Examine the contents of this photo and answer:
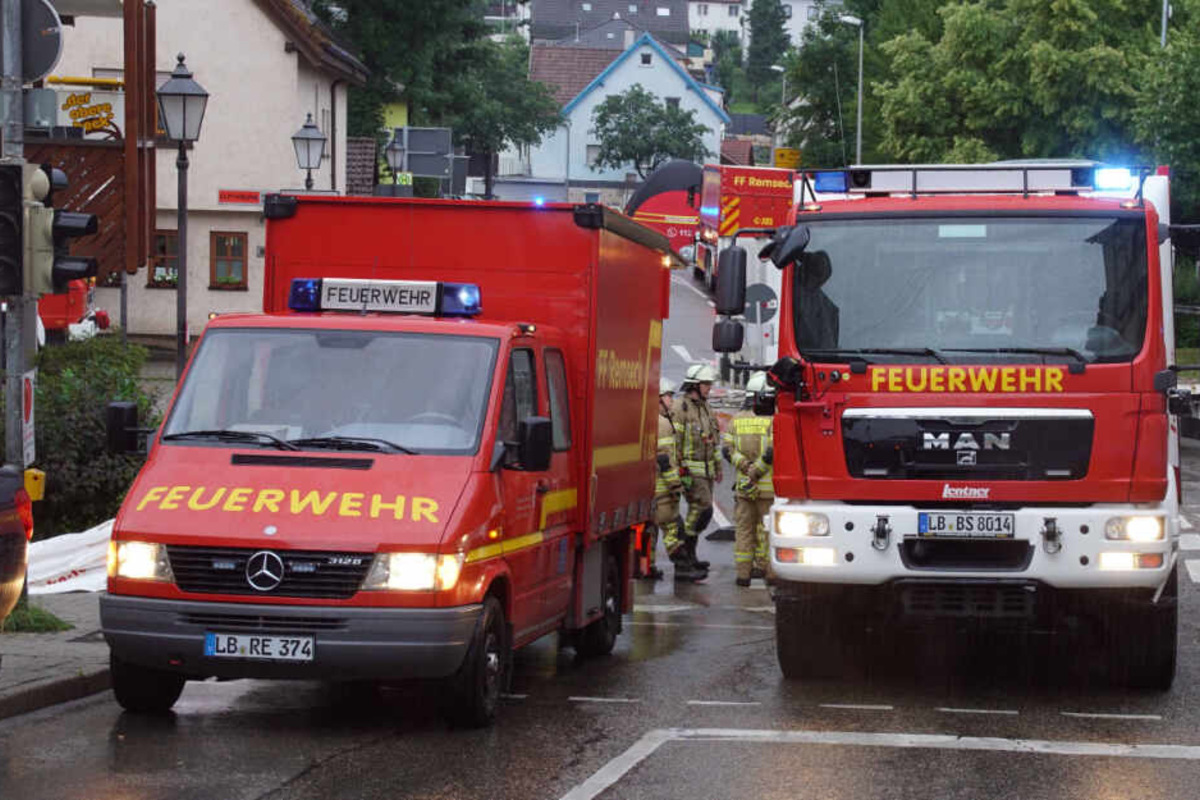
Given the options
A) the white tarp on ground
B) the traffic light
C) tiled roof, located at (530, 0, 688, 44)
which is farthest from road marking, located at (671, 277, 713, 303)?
tiled roof, located at (530, 0, 688, 44)

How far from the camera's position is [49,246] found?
11.9 metres

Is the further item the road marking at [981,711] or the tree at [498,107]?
the tree at [498,107]

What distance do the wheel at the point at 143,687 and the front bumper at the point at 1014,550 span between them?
3385mm

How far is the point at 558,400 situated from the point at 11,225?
3258mm

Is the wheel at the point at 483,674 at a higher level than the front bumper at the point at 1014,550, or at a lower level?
lower

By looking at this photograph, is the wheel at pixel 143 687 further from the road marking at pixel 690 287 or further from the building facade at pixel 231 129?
the road marking at pixel 690 287

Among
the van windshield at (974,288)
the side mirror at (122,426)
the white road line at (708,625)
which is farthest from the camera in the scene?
the white road line at (708,625)

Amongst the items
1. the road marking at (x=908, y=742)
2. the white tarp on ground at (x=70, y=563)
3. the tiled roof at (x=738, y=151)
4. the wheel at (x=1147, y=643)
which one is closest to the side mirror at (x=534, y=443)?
the road marking at (x=908, y=742)

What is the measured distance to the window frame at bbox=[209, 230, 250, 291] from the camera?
47969mm

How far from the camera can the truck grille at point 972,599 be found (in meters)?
11.2

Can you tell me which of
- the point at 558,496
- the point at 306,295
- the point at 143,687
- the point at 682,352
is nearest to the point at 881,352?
the point at 558,496

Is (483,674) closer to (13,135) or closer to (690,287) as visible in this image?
(13,135)

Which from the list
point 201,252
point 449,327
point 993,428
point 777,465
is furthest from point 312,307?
point 201,252

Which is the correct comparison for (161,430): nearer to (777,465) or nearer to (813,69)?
(777,465)
